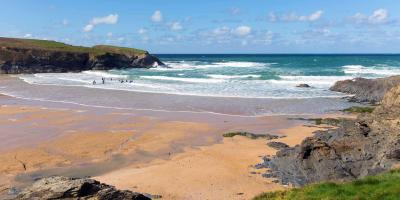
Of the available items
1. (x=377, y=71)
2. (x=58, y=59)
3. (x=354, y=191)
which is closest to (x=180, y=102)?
(x=354, y=191)

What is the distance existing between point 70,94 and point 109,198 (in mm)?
35939

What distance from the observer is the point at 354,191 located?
34.4 feet

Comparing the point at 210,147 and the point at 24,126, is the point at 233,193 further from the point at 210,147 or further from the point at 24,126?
the point at 24,126

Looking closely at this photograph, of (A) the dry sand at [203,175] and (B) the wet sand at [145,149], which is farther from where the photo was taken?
(B) the wet sand at [145,149]

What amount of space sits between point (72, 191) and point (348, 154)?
10.8m

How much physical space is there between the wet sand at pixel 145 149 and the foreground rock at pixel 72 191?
481 cm

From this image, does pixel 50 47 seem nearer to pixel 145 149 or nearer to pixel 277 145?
pixel 145 149

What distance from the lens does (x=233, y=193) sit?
1487 centimetres

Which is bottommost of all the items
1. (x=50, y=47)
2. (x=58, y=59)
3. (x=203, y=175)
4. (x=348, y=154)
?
(x=203, y=175)

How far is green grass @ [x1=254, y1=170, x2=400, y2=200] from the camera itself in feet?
32.9

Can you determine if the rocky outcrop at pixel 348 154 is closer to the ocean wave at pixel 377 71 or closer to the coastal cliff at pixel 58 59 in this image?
the ocean wave at pixel 377 71

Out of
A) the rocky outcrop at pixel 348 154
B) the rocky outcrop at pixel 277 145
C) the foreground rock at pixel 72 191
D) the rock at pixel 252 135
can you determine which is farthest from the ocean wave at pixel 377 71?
the foreground rock at pixel 72 191

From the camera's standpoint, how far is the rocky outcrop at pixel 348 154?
603 inches

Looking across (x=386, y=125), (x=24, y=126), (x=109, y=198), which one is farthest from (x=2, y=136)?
(x=386, y=125)
